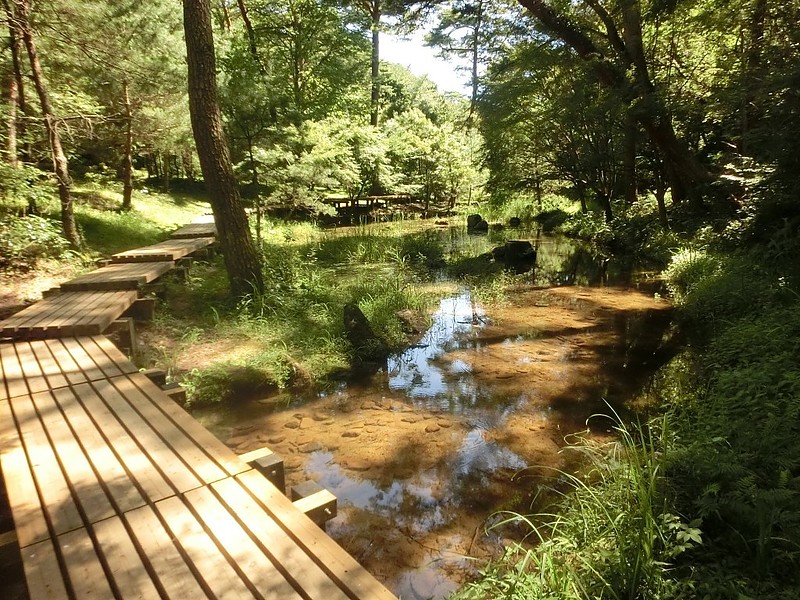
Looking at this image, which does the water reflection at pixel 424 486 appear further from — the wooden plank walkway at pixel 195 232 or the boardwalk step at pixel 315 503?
the wooden plank walkway at pixel 195 232

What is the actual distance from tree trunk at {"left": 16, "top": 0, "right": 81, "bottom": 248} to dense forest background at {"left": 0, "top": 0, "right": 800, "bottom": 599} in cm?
4

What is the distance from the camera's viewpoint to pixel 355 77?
2241 cm

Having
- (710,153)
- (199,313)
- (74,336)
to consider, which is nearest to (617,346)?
(199,313)

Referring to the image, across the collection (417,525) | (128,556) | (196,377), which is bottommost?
(417,525)

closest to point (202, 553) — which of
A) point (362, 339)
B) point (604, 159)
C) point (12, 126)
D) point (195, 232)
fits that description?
point (362, 339)

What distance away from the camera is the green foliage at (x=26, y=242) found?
684 centimetres

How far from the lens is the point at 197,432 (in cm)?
290

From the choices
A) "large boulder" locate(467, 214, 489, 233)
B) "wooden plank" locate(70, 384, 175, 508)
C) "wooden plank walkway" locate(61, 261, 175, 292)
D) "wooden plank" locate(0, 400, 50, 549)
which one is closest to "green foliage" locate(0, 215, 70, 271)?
"wooden plank walkway" locate(61, 261, 175, 292)

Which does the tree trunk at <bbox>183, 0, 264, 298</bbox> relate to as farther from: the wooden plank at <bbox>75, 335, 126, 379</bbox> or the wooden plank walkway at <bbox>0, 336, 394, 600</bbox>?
the wooden plank walkway at <bbox>0, 336, 394, 600</bbox>

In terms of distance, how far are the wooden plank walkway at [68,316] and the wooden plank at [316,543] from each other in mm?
3376

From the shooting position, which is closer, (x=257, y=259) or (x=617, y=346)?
(x=617, y=346)

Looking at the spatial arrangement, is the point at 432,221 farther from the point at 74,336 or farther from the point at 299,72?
the point at 74,336

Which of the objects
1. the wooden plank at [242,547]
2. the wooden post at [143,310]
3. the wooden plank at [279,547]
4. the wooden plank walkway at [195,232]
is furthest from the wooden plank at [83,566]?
the wooden plank walkway at [195,232]

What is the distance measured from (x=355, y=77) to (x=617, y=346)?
20.2m
